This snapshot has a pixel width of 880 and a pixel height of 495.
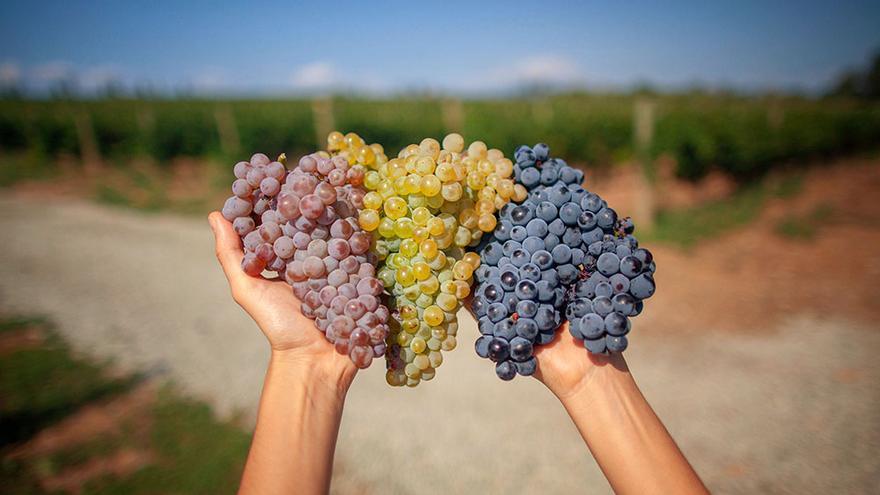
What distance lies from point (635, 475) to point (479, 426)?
2791mm

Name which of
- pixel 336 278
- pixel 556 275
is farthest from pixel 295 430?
pixel 556 275

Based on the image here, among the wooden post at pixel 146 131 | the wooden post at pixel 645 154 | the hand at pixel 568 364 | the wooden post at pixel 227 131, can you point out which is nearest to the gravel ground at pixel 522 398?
the hand at pixel 568 364

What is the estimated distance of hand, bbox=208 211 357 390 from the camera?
155 cm

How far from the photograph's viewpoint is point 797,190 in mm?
11641

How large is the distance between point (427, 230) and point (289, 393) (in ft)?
2.07

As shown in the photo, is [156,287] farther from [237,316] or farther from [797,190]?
[797,190]

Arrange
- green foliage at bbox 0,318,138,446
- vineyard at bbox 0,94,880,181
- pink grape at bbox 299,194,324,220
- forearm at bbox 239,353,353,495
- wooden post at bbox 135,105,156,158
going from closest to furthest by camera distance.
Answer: forearm at bbox 239,353,353,495 < pink grape at bbox 299,194,324,220 < green foliage at bbox 0,318,138,446 < vineyard at bbox 0,94,880,181 < wooden post at bbox 135,105,156,158

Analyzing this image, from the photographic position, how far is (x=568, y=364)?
1.64 metres

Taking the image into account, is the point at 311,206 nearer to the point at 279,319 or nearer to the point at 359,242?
the point at 359,242

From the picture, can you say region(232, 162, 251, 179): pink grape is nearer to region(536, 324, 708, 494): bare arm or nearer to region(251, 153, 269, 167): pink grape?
region(251, 153, 269, 167): pink grape

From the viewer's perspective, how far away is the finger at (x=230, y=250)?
1578 millimetres

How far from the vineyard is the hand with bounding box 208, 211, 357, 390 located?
29.1 ft

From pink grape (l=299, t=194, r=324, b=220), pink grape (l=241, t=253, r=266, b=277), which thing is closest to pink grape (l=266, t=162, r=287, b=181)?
pink grape (l=299, t=194, r=324, b=220)

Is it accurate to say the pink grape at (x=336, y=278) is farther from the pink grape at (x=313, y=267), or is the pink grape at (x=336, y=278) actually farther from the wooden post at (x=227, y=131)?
the wooden post at (x=227, y=131)
